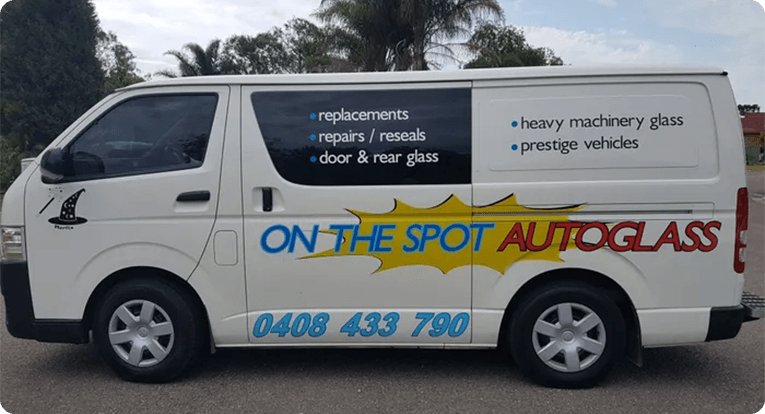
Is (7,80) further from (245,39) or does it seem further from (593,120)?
(593,120)

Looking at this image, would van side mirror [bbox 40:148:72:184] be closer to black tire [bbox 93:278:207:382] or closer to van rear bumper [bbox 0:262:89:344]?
van rear bumper [bbox 0:262:89:344]

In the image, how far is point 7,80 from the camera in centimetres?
2448

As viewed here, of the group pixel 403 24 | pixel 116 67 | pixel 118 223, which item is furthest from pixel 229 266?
pixel 116 67

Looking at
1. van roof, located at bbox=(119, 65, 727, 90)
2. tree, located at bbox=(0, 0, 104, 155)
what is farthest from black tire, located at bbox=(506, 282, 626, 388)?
tree, located at bbox=(0, 0, 104, 155)

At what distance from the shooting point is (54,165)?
401cm

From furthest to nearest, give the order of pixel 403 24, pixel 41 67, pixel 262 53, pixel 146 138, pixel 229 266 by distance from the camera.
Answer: pixel 262 53 → pixel 41 67 → pixel 403 24 → pixel 146 138 → pixel 229 266

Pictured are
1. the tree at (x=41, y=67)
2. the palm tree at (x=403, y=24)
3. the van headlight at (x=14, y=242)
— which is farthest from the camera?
the tree at (x=41, y=67)

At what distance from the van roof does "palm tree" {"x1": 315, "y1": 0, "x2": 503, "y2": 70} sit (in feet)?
45.9

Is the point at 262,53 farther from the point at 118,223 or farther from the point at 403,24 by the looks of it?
the point at 118,223

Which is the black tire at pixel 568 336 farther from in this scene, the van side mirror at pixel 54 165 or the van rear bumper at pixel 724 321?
the van side mirror at pixel 54 165

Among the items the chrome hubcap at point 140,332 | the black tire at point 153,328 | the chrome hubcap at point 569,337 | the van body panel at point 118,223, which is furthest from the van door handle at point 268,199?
the chrome hubcap at point 569,337

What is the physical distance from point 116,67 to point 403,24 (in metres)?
22.6

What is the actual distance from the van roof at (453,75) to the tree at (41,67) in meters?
23.5

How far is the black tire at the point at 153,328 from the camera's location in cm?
413
